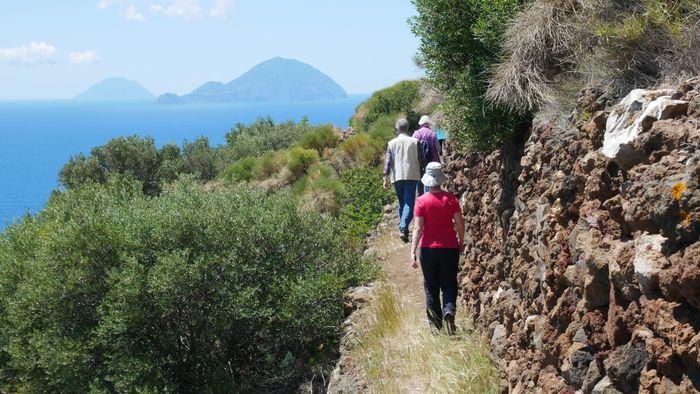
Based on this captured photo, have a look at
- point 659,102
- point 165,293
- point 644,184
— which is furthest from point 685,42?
point 165,293

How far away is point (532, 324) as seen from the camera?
5.83 metres

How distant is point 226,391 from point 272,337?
1099 millimetres

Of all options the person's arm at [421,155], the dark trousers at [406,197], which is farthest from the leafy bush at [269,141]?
the person's arm at [421,155]

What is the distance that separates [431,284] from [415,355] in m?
0.79

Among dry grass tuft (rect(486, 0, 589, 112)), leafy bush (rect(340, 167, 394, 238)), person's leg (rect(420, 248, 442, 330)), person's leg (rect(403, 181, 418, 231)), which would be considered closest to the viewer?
dry grass tuft (rect(486, 0, 589, 112))

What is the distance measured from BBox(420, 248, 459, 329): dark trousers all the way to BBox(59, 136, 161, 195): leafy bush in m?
22.9

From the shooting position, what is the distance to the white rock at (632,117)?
14.7 ft

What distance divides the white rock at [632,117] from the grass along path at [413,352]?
8.72 ft

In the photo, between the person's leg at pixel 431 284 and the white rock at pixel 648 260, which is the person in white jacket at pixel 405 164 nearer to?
the person's leg at pixel 431 284

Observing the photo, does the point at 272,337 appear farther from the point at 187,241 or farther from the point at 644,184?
the point at 644,184

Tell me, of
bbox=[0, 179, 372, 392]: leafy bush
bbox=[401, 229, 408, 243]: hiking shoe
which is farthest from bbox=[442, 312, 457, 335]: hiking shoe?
bbox=[401, 229, 408, 243]: hiking shoe

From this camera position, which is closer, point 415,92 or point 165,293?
point 165,293

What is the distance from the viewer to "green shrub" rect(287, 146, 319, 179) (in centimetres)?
2375

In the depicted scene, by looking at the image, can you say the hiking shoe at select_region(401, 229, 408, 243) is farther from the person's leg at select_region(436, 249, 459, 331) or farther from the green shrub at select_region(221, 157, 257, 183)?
the green shrub at select_region(221, 157, 257, 183)
